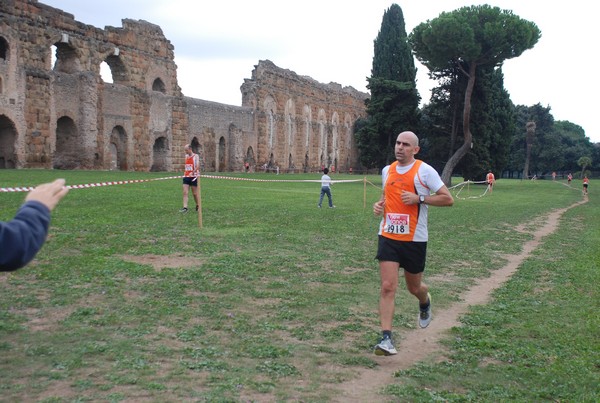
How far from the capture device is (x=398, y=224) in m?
5.25

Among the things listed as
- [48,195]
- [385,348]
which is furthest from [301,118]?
[48,195]

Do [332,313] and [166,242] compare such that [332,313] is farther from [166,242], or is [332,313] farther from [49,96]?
[49,96]

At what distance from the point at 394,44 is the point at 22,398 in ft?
160

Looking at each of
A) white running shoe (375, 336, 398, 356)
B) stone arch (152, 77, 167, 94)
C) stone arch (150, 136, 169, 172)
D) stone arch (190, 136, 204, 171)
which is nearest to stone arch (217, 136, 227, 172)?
stone arch (190, 136, 204, 171)

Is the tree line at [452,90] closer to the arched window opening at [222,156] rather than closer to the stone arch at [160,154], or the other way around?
the arched window opening at [222,156]

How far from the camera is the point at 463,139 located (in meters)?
40.4

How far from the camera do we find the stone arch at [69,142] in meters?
31.4

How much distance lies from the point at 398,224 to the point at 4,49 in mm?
28731

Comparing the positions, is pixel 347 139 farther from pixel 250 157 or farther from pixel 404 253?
pixel 404 253

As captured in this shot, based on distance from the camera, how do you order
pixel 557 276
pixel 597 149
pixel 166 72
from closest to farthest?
pixel 557 276 → pixel 166 72 → pixel 597 149

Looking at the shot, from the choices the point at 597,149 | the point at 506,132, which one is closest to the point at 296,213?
the point at 506,132

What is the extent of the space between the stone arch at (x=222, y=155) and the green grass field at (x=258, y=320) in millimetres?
33422

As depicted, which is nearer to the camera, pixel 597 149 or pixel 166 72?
pixel 166 72

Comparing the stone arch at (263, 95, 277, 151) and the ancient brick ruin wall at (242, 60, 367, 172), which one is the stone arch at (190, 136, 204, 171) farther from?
the stone arch at (263, 95, 277, 151)
